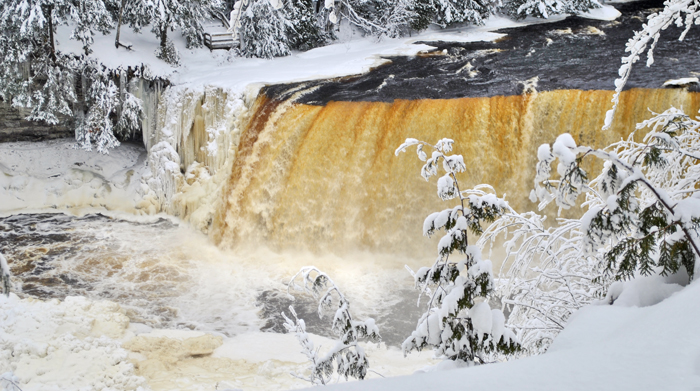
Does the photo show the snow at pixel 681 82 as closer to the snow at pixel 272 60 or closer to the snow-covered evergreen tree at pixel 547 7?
the snow at pixel 272 60

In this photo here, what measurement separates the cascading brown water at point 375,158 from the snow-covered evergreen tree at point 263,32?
4.40m

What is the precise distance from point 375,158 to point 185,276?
10.9 feet

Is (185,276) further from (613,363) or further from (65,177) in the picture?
(613,363)

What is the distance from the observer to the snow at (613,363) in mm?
1746

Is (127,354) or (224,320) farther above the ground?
(127,354)

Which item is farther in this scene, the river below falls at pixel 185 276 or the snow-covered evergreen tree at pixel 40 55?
the snow-covered evergreen tree at pixel 40 55

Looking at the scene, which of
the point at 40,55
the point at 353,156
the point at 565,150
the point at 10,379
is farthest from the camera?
the point at 40,55

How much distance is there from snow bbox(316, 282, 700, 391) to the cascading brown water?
5.98 metres

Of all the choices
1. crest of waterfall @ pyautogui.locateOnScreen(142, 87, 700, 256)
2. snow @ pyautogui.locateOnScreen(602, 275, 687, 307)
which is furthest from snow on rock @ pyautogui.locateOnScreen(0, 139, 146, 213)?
snow @ pyautogui.locateOnScreen(602, 275, 687, 307)

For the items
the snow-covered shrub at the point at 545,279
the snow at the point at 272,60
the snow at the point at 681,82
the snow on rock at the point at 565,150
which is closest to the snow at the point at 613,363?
the snow on rock at the point at 565,150

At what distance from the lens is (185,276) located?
830cm

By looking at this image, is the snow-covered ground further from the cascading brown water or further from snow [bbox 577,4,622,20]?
the cascading brown water

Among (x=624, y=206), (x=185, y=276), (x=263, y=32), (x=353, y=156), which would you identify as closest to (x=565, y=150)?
(x=624, y=206)

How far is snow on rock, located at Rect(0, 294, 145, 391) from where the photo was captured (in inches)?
209
